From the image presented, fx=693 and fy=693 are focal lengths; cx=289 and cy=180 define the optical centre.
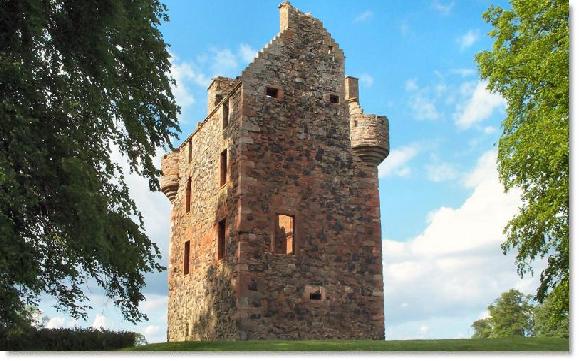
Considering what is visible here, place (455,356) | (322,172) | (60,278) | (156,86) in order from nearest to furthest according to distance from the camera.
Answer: (455,356) → (60,278) → (156,86) → (322,172)

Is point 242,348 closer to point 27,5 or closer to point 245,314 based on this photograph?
point 245,314

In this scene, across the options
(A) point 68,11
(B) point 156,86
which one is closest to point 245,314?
(B) point 156,86

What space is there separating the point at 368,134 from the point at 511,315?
21513 mm

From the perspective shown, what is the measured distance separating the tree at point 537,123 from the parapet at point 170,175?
1134 cm

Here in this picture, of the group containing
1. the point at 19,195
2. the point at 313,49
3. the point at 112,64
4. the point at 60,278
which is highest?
the point at 313,49

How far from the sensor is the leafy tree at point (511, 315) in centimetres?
3644

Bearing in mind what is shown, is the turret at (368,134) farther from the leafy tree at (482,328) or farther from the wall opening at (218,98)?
the leafy tree at (482,328)

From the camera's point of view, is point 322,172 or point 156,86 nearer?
point 156,86

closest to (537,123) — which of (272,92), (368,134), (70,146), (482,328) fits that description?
(368,134)

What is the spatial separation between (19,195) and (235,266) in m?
7.50

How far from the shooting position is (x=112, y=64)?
44.8 feet

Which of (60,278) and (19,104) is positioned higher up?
(19,104)

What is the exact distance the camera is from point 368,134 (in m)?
20.0

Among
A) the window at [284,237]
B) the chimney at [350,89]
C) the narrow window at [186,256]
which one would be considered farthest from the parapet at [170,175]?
the chimney at [350,89]
